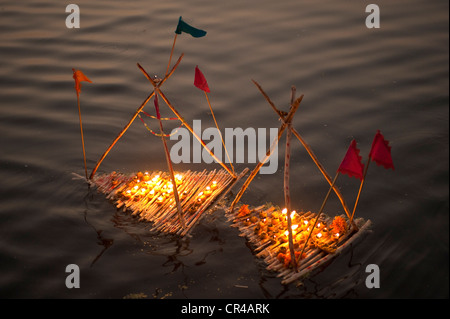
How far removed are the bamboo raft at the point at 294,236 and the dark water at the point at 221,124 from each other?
0.35ft

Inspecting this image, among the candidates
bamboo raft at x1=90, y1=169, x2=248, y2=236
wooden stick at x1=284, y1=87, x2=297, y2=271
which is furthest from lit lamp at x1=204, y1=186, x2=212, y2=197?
wooden stick at x1=284, y1=87, x2=297, y2=271

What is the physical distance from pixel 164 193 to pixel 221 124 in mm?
1517

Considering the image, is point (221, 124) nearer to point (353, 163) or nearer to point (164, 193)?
point (164, 193)

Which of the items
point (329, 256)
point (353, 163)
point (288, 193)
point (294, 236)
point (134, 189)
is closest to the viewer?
point (353, 163)

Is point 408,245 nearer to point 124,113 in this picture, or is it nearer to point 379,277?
point 379,277

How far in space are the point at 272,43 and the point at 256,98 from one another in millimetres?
1409

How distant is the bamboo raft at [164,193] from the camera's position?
5.01m

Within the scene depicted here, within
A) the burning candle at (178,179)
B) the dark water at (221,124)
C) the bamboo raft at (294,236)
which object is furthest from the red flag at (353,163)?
the burning candle at (178,179)

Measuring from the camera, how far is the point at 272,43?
26.3 ft

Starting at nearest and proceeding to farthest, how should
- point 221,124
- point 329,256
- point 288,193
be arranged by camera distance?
point 288,193
point 329,256
point 221,124

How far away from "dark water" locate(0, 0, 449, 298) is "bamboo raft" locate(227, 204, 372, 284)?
0.11 metres

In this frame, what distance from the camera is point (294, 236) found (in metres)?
4.64

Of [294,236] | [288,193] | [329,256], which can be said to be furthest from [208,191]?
[329,256]
